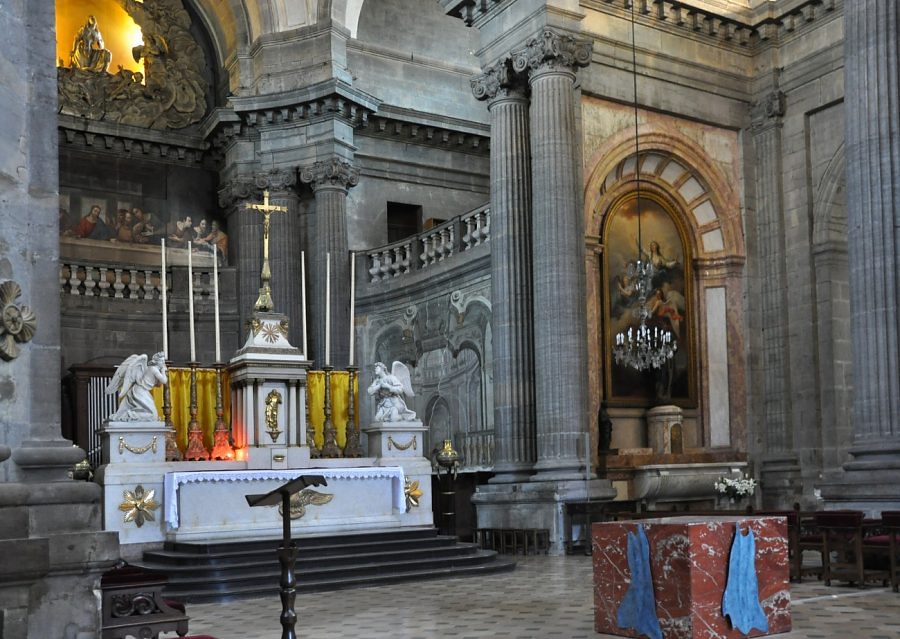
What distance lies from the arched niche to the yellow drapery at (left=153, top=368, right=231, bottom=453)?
6519 mm

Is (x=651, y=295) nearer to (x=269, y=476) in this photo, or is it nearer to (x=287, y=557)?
(x=269, y=476)

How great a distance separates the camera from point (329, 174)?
21984 mm

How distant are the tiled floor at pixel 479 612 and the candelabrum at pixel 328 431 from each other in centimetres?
261

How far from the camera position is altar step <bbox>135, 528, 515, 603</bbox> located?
11648mm

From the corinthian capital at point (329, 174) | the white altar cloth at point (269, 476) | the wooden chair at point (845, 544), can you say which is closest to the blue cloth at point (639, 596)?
the wooden chair at point (845, 544)

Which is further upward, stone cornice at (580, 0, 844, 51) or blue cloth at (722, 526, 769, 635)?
stone cornice at (580, 0, 844, 51)

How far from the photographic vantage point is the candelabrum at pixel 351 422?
14.7 metres

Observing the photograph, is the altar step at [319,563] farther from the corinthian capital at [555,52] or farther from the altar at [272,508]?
the corinthian capital at [555,52]

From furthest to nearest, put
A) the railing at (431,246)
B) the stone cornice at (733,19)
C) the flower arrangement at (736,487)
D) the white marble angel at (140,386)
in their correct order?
the railing at (431,246) → the stone cornice at (733,19) → the flower arrangement at (736,487) → the white marble angel at (140,386)

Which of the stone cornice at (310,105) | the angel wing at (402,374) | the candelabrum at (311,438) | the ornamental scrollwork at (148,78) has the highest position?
the ornamental scrollwork at (148,78)

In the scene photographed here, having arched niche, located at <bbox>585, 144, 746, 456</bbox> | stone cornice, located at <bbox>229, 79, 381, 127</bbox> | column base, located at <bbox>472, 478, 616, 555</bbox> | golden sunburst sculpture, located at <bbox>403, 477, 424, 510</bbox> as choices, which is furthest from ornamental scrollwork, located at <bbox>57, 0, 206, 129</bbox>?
golden sunburst sculpture, located at <bbox>403, 477, 424, 510</bbox>

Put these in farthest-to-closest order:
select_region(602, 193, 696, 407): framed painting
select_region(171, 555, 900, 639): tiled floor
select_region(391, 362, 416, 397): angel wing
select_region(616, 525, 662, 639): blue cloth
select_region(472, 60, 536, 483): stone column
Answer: select_region(602, 193, 696, 407): framed painting
select_region(472, 60, 536, 483): stone column
select_region(391, 362, 416, 397): angel wing
select_region(171, 555, 900, 639): tiled floor
select_region(616, 525, 662, 639): blue cloth

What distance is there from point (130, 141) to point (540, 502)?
12814 mm

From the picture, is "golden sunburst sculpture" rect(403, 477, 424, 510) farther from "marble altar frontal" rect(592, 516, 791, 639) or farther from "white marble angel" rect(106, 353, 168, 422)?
"marble altar frontal" rect(592, 516, 791, 639)
